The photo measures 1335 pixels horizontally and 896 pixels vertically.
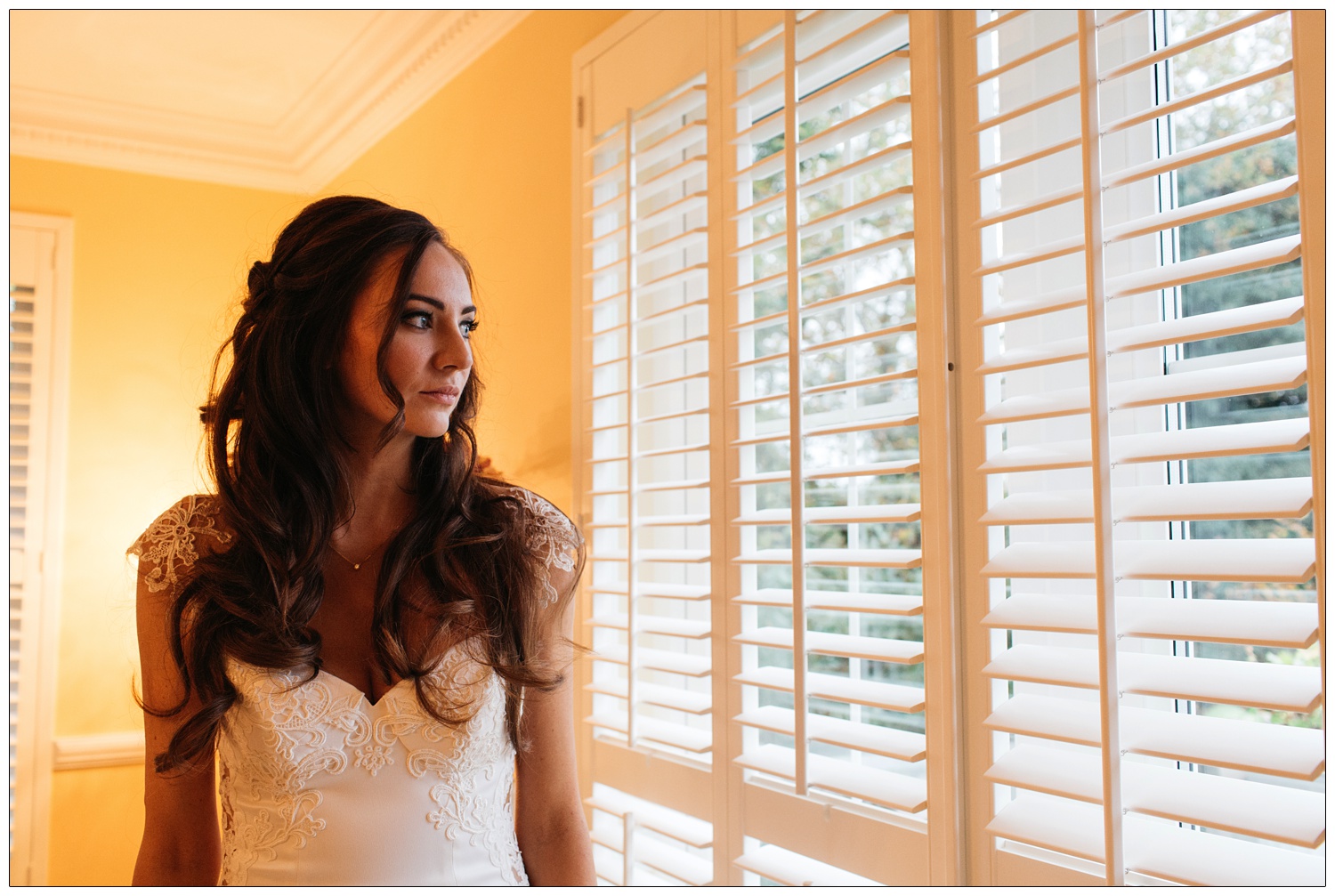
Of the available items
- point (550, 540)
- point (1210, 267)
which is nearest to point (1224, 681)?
point (1210, 267)

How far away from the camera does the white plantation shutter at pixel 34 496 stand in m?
3.25

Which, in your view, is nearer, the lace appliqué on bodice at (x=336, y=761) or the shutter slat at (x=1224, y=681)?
the shutter slat at (x=1224, y=681)

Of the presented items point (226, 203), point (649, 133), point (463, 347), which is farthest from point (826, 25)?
point (226, 203)

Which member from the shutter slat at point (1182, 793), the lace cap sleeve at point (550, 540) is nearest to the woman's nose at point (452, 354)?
the lace cap sleeve at point (550, 540)

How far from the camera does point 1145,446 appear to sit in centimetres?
95

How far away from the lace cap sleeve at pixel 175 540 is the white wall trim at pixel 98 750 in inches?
99.4

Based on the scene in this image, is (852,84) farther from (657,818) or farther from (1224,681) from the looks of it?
(657,818)

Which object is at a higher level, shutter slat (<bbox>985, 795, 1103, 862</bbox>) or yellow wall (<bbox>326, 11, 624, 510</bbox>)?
yellow wall (<bbox>326, 11, 624, 510</bbox>)

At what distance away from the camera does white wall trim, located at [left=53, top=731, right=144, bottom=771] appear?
10.8 feet

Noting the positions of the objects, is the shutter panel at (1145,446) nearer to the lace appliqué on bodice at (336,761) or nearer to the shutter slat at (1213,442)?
the shutter slat at (1213,442)

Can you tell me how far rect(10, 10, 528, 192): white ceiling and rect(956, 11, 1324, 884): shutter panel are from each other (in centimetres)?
160

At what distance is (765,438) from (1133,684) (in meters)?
0.60

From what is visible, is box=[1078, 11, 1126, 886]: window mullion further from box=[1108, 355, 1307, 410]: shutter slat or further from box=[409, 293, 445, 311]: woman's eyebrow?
box=[409, 293, 445, 311]: woman's eyebrow

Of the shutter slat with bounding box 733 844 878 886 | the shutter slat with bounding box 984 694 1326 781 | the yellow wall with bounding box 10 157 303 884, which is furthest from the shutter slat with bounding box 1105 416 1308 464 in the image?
the yellow wall with bounding box 10 157 303 884
